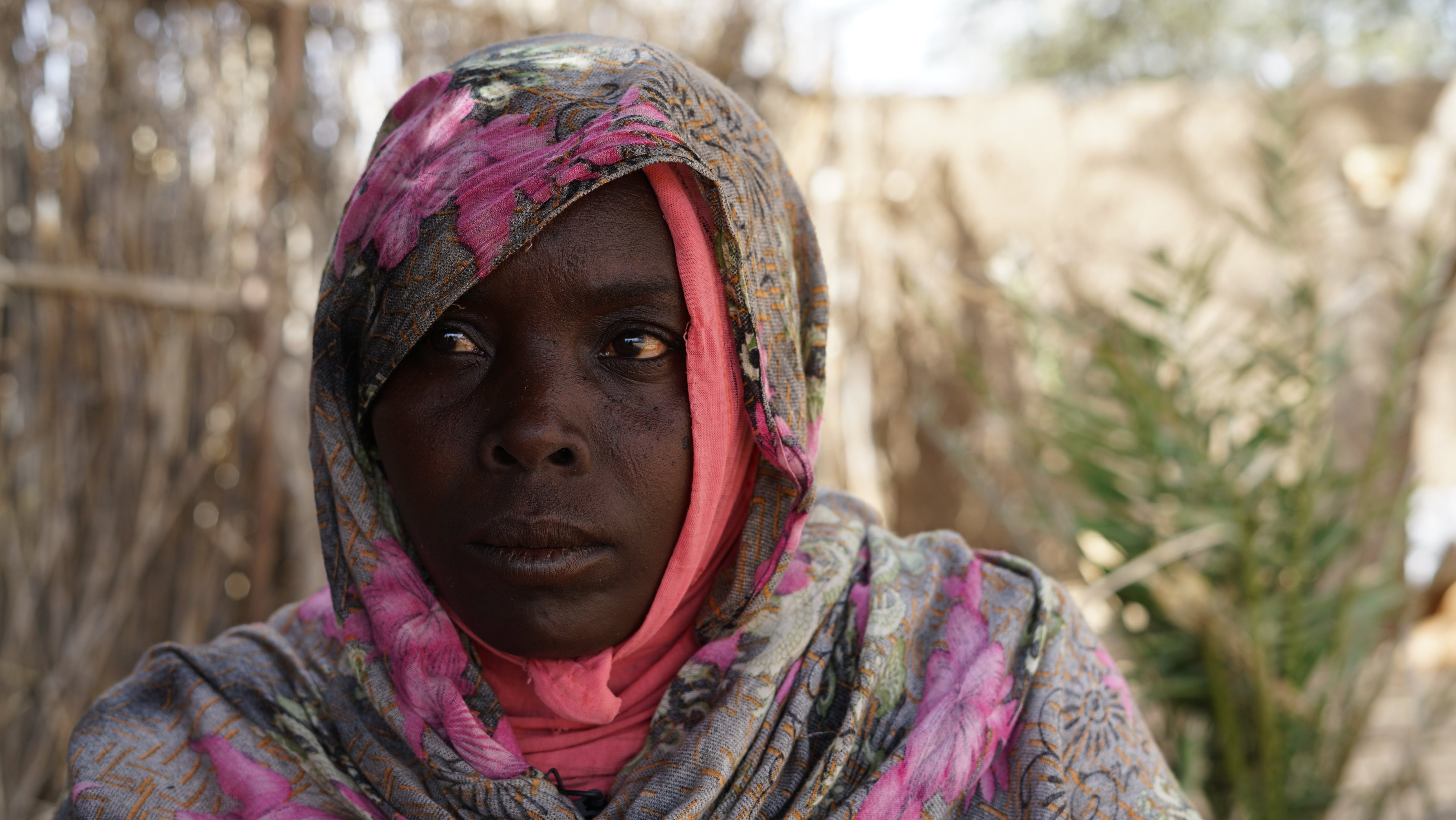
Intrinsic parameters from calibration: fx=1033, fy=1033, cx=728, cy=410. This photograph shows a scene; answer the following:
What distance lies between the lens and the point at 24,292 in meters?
2.79

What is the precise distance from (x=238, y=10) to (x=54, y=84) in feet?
1.75

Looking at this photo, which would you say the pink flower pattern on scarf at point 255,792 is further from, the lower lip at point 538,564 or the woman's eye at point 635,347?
the woman's eye at point 635,347

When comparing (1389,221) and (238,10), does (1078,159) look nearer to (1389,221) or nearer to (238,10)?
(1389,221)

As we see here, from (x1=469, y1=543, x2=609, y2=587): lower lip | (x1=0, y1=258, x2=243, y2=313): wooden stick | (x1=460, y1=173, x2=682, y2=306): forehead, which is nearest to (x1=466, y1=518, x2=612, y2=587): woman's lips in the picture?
(x1=469, y1=543, x2=609, y2=587): lower lip

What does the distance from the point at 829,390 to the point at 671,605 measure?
11.1ft

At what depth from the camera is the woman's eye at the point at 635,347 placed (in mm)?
1156

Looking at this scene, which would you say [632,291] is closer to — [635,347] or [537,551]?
[635,347]

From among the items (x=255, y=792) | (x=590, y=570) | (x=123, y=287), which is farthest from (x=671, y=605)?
(x=123, y=287)

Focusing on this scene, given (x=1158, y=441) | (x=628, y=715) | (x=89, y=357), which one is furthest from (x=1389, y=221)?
(x=89, y=357)

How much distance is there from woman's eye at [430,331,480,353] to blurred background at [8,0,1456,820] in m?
1.44

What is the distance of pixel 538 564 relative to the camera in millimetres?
1083

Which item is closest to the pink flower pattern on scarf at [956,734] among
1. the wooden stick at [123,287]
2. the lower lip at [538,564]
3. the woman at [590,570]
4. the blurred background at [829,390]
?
the woman at [590,570]

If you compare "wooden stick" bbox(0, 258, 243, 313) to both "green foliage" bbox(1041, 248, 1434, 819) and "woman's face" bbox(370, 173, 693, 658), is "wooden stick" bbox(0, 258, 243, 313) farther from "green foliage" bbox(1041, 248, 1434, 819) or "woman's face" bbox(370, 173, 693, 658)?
"green foliage" bbox(1041, 248, 1434, 819)

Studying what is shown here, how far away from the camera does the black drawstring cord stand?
1223 mm
